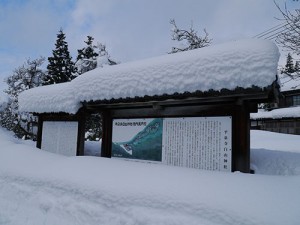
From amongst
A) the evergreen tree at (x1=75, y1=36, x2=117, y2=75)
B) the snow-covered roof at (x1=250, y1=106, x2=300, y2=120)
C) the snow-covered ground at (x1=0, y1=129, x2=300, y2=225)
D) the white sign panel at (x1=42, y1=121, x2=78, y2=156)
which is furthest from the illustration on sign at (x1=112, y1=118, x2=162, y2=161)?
the snow-covered roof at (x1=250, y1=106, x2=300, y2=120)

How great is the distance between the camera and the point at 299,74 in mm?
7676

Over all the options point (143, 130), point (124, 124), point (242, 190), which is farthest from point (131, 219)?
point (124, 124)

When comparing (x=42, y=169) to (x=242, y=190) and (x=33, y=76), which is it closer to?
(x=242, y=190)

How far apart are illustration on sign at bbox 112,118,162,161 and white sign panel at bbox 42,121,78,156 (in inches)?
65.5

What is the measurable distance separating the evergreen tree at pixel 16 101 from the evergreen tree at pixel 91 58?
3936 millimetres

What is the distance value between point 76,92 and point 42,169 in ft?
7.35

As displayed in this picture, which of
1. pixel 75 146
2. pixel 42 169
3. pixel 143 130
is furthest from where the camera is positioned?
pixel 75 146

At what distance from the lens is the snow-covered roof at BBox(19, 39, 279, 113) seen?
415 cm

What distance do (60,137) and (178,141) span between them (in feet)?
14.3

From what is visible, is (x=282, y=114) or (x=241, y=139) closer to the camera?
(x=241, y=139)

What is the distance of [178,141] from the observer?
17.7 feet

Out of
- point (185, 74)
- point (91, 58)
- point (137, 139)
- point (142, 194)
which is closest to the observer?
point (142, 194)

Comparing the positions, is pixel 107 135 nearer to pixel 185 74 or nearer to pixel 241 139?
pixel 185 74

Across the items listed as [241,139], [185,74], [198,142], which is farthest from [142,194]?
[185,74]
